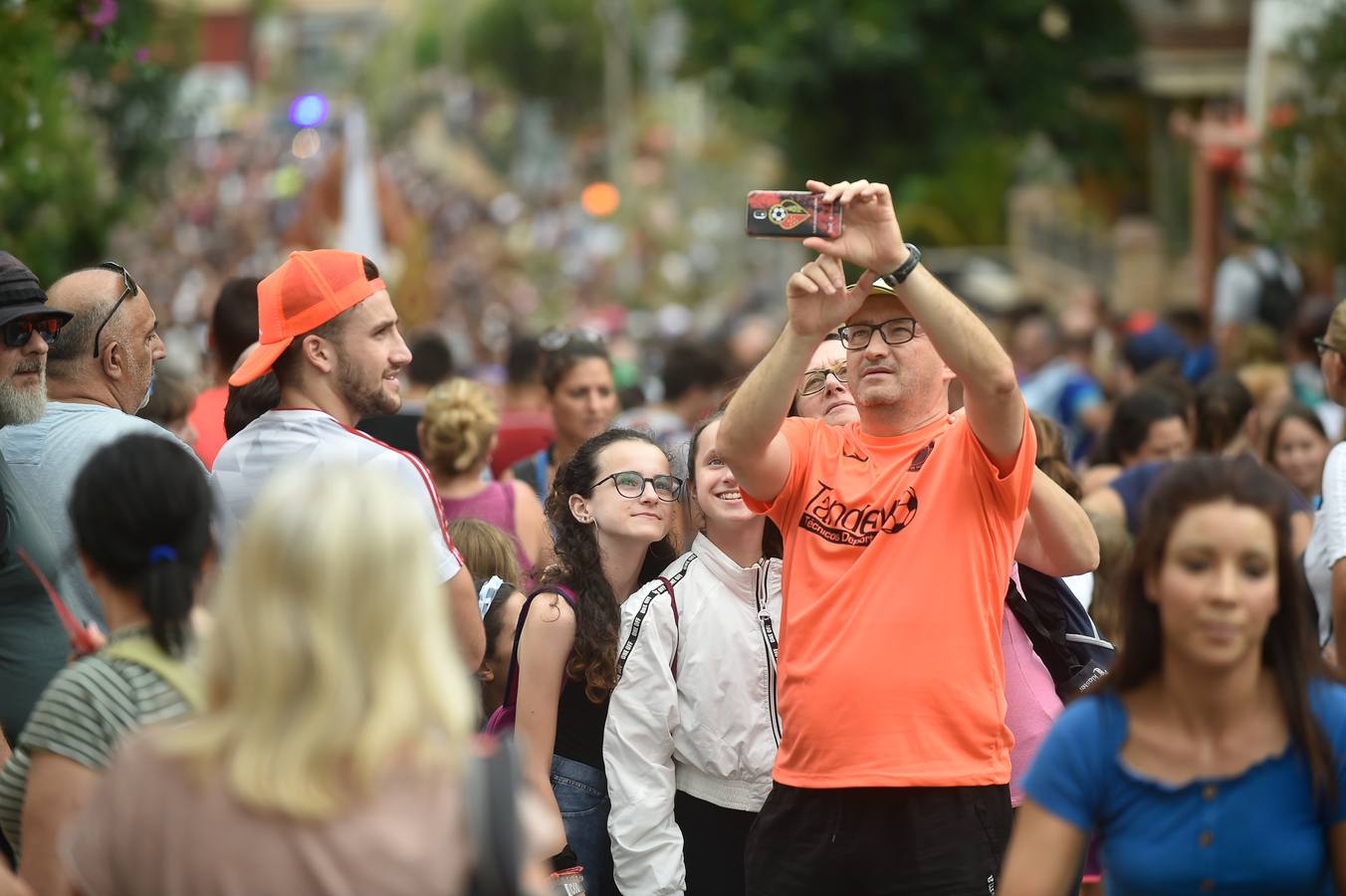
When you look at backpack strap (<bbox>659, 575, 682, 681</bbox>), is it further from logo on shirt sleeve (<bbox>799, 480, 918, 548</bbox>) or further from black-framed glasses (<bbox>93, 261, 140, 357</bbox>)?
black-framed glasses (<bbox>93, 261, 140, 357</bbox>)

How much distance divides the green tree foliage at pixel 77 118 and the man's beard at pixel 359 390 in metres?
3.63

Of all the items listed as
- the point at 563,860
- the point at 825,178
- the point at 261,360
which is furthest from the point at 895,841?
the point at 825,178

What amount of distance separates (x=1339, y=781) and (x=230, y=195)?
1968 inches

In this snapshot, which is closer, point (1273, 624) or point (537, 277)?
point (1273, 624)

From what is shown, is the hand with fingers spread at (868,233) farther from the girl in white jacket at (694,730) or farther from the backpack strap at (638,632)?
the backpack strap at (638,632)

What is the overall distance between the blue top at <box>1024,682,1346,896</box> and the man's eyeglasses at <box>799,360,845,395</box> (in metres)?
2.08

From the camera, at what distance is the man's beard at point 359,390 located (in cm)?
479

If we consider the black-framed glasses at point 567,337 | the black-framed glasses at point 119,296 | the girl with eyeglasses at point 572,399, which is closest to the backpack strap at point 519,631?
the black-framed glasses at point 119,296

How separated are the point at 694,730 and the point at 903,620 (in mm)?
975

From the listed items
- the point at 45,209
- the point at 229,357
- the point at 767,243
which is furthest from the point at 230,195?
the point at 229,357

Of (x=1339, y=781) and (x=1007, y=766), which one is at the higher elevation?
(x=1339, y=781)

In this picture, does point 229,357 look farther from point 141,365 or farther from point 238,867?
point 238,867

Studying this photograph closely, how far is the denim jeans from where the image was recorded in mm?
5008

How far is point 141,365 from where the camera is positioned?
504 cm
